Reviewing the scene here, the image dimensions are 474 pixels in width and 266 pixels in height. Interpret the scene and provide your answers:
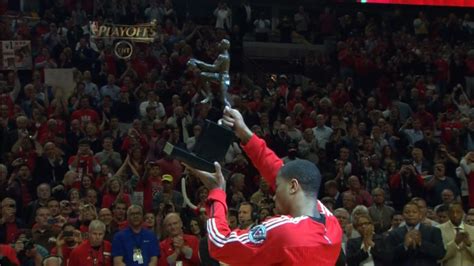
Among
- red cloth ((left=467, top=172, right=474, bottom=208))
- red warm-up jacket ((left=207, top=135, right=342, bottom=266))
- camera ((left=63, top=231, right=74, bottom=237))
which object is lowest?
red cloth ((left=467, top=172, right=474, bottom=208))

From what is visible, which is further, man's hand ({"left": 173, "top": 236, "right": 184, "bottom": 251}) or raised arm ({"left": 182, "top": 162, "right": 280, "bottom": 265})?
man's hand ({"left": 173, "top": 236, "right": 184, "bottom": 251})

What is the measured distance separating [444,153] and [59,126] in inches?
256

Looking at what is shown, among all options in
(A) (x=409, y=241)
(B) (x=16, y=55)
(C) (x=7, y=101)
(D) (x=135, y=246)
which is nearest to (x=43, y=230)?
(D) (x=135, y=246)

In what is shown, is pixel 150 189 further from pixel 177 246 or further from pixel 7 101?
pixel 7 101

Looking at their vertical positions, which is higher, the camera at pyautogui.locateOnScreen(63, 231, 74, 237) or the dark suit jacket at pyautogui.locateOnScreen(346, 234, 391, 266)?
the camera at pyautogui.locateOnScreen(63, 231, 74, 237)

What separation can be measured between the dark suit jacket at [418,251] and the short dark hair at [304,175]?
6.90m

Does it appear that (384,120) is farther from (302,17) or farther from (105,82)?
(302,17)

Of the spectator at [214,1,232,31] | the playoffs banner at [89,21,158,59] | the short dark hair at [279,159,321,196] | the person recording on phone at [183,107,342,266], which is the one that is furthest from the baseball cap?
the spectator at [214,1,232,31]

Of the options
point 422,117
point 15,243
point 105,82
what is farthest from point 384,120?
point 15,243

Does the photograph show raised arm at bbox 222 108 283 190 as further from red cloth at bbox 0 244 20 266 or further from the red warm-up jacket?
red cloth at bbox 0 244 20 266

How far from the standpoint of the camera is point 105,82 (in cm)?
2083

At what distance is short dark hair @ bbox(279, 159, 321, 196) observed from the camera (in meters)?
5.53

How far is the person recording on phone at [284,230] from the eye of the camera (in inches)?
214

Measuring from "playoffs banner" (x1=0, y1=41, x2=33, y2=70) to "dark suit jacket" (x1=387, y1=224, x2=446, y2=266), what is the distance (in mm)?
10235
